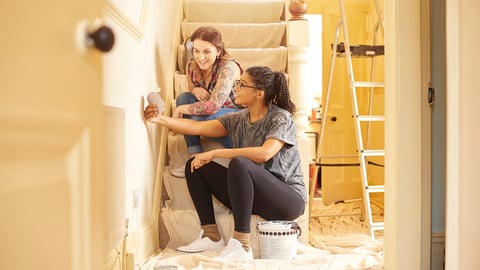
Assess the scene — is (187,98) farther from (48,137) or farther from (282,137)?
(48,137)

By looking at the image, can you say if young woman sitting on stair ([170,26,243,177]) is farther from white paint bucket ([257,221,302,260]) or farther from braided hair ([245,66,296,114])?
white paint bucket ([257,221,302,260])

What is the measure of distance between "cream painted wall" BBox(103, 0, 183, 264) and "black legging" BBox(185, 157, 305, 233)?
10.3 inches

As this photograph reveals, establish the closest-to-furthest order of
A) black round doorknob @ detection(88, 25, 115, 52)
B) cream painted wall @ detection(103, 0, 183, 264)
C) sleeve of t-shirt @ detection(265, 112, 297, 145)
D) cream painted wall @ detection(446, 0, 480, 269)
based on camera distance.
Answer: black round doorknob @ detection(88, 25, 115, 52) < cream painted wall @ detection(446, 0, 480, 269) < cream painted wall @ detection(103, 0, 183, 264) < sleeve of t-shirt @ detection(265, 112, 297, 145)

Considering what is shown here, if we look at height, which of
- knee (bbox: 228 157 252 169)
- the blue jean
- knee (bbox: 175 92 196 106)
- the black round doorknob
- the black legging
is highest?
knee (bbox: 175 92 196 106)

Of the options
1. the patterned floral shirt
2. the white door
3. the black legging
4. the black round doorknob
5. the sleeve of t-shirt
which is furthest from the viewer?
the patterned floral shirt

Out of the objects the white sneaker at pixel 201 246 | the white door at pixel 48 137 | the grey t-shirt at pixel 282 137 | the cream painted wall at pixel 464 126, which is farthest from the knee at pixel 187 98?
the white door at pixel 48 137

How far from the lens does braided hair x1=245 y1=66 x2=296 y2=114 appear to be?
2.93m

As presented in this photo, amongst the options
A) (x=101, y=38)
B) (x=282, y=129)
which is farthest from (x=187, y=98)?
(x=101, y=38)

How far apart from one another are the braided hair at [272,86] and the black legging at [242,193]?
1.37 ft

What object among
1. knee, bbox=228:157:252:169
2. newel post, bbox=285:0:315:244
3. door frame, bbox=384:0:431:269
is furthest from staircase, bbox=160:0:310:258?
door frame, bbox=384:0:431:269

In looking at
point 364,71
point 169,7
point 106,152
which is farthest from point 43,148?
point 364,71

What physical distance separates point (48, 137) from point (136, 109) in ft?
5.91

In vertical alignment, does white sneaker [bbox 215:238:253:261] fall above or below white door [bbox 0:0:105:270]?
below

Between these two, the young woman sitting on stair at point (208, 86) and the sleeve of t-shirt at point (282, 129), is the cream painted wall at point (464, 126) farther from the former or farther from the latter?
the young woman sitting on stair at point (208, 86)
